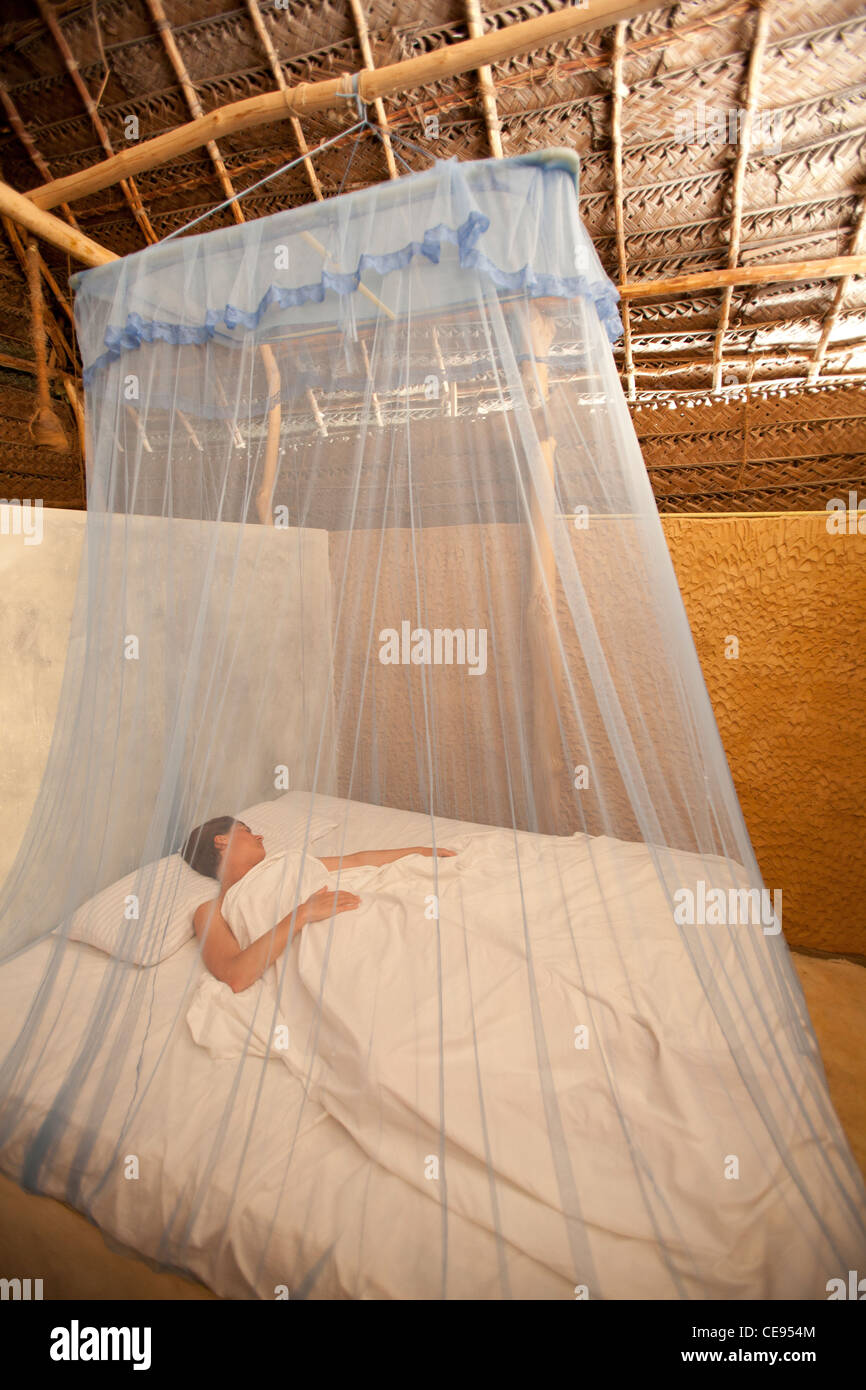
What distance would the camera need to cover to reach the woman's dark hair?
5.15ft

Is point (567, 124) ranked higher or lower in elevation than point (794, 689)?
higher

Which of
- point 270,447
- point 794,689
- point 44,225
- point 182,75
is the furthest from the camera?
point 794,689

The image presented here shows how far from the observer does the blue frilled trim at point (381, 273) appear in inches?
50.8

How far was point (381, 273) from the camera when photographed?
54.4 inches

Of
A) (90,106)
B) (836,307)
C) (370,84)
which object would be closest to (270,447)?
(370,84)

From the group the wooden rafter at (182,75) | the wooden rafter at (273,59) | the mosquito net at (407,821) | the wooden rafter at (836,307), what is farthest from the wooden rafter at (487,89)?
the wooden rafter at (836,307)

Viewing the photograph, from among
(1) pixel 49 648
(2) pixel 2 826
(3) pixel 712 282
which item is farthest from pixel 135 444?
(3) pixel 712 282

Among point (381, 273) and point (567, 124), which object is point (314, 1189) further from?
point (567, 124)

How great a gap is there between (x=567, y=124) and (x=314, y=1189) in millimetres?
3105

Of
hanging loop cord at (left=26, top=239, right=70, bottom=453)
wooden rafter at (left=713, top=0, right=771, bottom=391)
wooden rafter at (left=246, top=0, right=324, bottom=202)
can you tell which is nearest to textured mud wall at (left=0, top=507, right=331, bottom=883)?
hanging loop cord at (left=26, top=239, right=70, bottom=453)

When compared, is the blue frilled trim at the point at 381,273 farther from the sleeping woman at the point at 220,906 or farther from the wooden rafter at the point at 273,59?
the sleeping woman at the point at 220,906

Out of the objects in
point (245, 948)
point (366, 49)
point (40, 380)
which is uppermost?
point (366, 49)

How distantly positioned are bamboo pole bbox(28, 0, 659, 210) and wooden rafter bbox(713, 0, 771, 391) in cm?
70

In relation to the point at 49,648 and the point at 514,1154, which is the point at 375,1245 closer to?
the point at 514,1154
